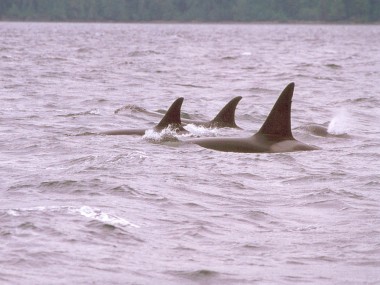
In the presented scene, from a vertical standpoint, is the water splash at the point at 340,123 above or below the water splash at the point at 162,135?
below

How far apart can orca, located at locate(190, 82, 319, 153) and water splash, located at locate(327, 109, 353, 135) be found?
10.8ft

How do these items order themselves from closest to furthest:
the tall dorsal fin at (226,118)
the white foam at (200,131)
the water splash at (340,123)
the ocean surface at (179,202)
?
the ocean surface at (179,202), the white foam at (200,131), the tall dorsal fin at (226,118), the water splash at (340,123)

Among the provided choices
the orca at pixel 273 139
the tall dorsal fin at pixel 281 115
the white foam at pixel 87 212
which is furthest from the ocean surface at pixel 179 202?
the tall dorsal fin at pixel 281 115

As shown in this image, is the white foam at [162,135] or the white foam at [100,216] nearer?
the white foam at [100,216]

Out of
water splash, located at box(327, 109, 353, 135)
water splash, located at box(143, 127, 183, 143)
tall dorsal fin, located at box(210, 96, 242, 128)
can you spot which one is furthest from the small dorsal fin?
water splash, located at box(327, 109, 353, 135)

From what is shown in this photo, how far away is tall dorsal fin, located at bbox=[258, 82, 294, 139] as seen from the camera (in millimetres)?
14602

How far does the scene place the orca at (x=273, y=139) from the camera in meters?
14.6

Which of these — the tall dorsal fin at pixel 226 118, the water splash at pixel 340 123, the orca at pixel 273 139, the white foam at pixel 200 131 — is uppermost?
the orca at pixel 273 139

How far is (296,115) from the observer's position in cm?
2250

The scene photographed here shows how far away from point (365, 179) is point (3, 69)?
2507 cm

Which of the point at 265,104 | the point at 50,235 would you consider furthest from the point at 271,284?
the point at 265,104

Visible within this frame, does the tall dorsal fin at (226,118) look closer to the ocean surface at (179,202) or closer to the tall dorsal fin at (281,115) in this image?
the ocean surface at (179,202)

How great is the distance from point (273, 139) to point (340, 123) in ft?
18.2

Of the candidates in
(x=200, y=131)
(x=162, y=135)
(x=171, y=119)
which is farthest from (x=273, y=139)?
(x=200, y=131)
